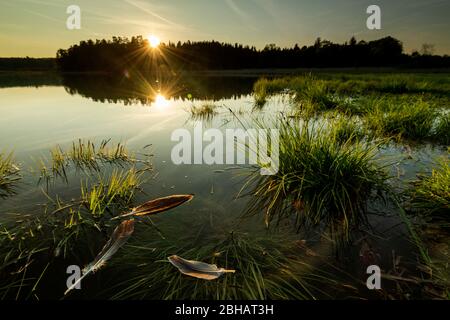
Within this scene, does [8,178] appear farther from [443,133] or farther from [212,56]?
[212,56]

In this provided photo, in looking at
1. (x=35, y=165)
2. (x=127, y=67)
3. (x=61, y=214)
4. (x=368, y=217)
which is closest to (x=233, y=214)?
(x=368, y=217)

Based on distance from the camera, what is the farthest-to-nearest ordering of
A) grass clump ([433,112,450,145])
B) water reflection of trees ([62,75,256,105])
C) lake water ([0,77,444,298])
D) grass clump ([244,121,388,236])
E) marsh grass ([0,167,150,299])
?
water reflection of trees ([62,75,256,105])
grass clump ([433,112,450,145])
grass clump ([244,121,388,236])
lake water ([0,77,444,298])
marsh grass ([0,167,150,299])

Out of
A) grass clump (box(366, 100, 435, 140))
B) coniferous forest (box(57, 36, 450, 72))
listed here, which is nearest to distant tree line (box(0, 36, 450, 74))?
coniferous forest (box(57, 36, 450, 72))

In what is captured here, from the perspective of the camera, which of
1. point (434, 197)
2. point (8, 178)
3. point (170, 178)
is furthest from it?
point (170, 178)

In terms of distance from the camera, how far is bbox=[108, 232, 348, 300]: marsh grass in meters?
1.89

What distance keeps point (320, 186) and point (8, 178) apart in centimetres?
421

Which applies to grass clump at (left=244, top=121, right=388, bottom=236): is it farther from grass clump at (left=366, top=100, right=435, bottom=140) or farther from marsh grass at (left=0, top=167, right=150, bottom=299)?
grass clump at (left=366, top=100, right=435, bottom=140)

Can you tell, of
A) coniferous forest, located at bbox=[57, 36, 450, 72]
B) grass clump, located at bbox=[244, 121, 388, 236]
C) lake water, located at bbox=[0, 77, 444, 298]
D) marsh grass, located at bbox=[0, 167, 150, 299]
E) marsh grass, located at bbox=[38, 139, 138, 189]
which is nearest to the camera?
marsh grass, located at bbox=[0, 167, 150, 299]

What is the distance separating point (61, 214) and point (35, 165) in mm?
2082

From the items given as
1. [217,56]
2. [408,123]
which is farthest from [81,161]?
[217,56]

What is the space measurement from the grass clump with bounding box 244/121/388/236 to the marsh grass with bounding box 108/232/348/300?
0.55 meters

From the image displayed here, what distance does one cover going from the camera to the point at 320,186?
118 inches

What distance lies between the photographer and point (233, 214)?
9.59ft
